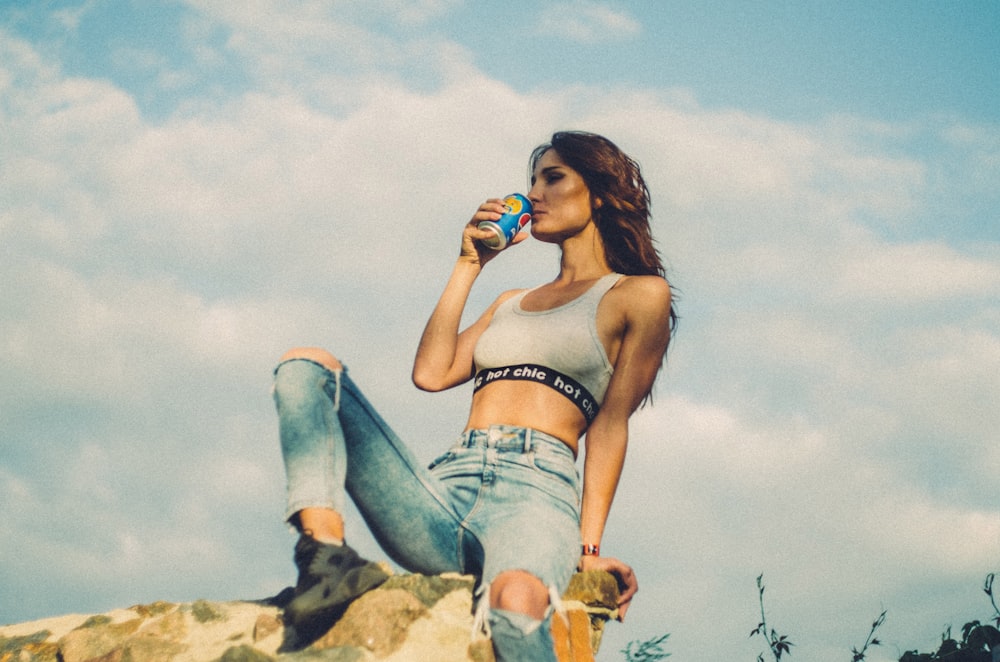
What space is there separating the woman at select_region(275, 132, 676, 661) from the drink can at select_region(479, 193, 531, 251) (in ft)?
0.14

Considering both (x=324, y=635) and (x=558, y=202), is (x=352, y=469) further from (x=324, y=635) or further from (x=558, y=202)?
(x=558, y=202)

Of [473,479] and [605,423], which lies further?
[605,423]

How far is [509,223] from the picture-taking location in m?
4.16

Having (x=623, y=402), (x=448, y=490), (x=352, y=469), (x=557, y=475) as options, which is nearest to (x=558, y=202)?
(x=623, y=402)

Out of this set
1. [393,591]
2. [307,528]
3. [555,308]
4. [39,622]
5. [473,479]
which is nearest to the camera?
[307,528]

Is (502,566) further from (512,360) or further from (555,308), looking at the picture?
(555,308)

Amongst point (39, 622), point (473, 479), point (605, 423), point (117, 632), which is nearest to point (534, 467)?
point (473, 479)

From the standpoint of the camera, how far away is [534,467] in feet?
11.1

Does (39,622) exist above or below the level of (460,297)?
below

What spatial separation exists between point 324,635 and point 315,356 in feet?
3.06

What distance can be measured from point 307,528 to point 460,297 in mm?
1739

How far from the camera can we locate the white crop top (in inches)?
149

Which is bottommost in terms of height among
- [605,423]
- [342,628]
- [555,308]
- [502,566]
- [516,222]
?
[342,628]

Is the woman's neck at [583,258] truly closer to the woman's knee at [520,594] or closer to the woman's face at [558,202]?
the woman's face at [558,202]
